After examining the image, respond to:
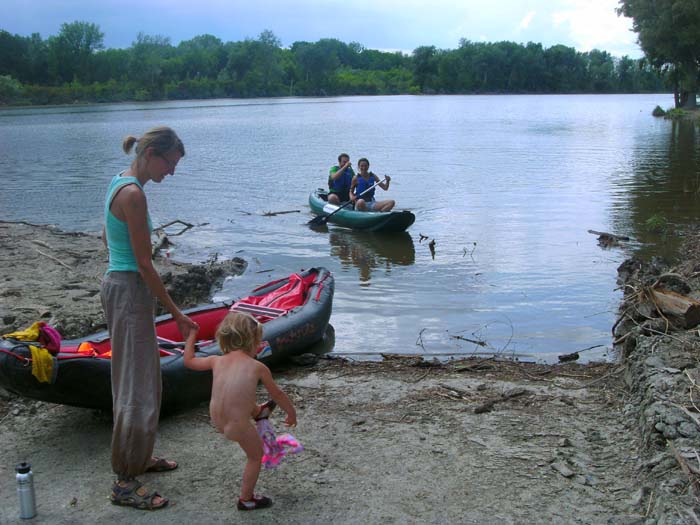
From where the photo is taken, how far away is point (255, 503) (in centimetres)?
394

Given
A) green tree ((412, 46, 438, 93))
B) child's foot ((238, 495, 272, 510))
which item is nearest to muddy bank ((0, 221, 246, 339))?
child's foot ((238, 495, 272, 510))

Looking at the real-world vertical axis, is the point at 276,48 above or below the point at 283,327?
above

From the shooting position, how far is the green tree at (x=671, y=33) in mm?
41094

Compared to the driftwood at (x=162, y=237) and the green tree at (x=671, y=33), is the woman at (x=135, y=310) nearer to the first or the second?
the driftwood at (x=162, y=237)

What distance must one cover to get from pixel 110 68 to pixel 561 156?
81.8m

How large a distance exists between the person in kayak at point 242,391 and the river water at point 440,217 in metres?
3.88

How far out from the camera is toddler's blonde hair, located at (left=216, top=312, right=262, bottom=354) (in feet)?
12.6

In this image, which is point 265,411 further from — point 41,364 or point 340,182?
point 340,182

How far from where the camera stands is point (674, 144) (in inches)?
1270

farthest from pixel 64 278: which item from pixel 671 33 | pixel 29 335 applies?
pixel 671 33

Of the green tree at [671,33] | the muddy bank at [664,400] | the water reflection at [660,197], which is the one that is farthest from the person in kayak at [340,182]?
the green tree at [671,33]

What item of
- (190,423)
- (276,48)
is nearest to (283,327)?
(190,423)

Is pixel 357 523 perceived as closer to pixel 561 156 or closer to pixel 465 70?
pixel 561 156

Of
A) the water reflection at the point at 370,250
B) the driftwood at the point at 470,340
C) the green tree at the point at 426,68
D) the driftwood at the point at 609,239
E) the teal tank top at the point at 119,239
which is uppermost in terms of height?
the green tree at the point at 426,68
